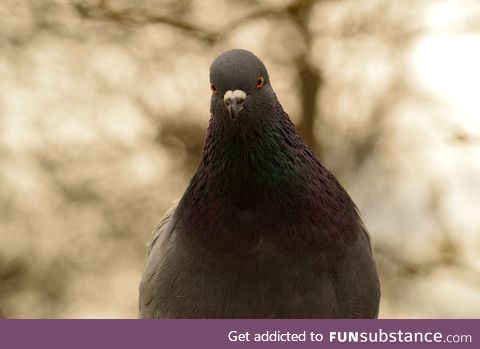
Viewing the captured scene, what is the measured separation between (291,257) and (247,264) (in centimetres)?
20

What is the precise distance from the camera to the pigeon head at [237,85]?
2.93 m

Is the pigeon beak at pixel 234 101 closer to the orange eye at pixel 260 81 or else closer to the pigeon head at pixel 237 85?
the pigeon head at pixel 237 85

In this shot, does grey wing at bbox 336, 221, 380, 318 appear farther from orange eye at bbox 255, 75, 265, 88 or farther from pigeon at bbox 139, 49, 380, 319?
orange eye at bbox 255, 75, 265, 88

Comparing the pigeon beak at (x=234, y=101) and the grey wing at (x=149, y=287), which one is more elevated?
the pigeon beak at (x=234, y=101)

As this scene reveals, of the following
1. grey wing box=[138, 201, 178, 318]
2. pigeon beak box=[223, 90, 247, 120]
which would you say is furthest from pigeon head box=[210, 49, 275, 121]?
grey wing box=[138, 201, 178, 318]

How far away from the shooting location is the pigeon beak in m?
2.90

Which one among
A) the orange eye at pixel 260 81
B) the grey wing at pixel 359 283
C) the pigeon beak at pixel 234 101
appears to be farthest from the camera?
the grey wing at pixel 359 283

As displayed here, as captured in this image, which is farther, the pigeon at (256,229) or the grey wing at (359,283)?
Answer: the grey wing at (359,283)

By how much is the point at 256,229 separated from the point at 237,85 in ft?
2.13

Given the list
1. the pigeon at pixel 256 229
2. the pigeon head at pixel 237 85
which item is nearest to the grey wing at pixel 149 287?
the pigeon at pixel 256 229

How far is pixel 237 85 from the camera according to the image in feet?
9.71

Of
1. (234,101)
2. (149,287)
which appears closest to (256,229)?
(234,101)

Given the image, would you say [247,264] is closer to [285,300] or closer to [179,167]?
[285,300]

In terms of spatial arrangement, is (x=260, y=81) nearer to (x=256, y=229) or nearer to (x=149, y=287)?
(x=256, y=229)
